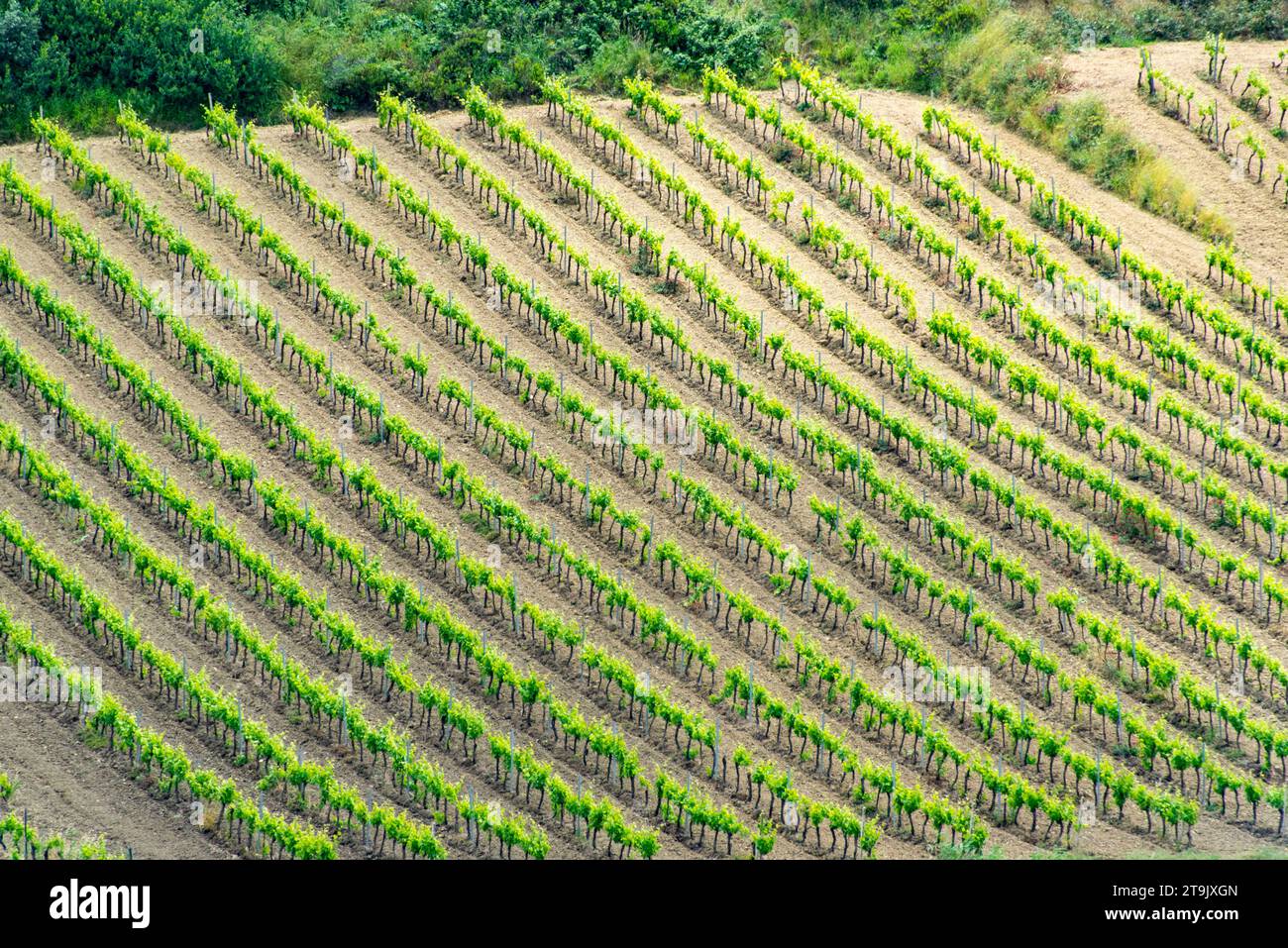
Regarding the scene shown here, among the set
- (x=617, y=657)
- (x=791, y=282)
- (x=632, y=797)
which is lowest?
(x=632, y=797)

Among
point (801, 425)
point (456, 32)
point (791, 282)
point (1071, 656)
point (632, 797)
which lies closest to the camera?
point (632, 797)

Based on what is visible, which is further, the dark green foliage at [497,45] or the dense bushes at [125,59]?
the dark green foliage at [497,45]

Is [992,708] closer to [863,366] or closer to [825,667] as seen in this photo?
[825,667]

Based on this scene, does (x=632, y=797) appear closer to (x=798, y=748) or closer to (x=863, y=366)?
(x=798, y=748)

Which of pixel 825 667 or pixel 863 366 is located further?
pixel 863 366

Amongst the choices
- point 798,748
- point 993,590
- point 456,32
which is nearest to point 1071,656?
point 993,590

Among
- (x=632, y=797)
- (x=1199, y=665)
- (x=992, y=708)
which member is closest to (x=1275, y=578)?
(x=1199, y=665)

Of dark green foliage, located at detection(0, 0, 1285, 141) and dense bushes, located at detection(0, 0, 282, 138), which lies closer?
dense bushes, located at detection(0, 0, 282, 138)

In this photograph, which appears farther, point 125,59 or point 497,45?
point 497,45

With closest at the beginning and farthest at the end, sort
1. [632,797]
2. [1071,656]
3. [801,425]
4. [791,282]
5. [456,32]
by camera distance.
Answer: [632,797] → [1071,656] → [801,425] → [791,282] → [456,32]

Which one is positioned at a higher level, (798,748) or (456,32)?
(456,32)

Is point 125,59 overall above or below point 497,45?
below
